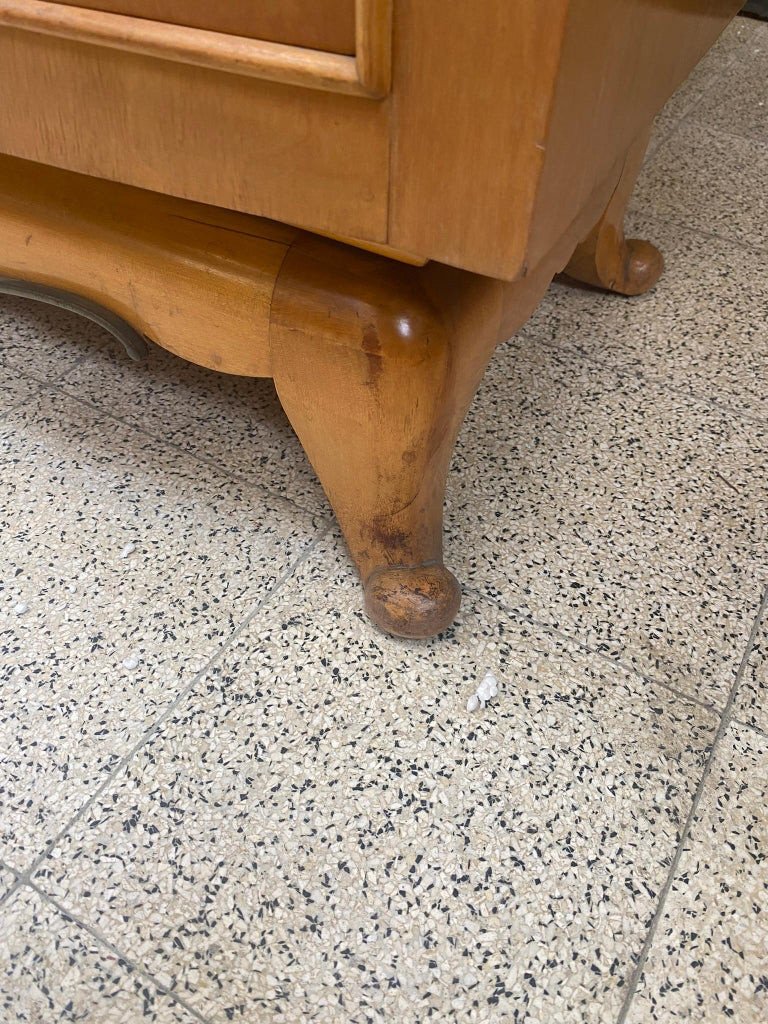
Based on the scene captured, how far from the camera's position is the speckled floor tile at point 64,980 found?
0.51 meters

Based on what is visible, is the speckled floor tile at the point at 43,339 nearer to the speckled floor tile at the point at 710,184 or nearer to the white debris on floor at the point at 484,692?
the white debris on floor at the point at 484,692

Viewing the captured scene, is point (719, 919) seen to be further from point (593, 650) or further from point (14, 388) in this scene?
point (14, 388)

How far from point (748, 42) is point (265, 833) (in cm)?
176

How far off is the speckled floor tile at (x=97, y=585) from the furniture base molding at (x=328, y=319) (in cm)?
13

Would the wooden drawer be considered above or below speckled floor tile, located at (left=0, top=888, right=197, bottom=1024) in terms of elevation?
above

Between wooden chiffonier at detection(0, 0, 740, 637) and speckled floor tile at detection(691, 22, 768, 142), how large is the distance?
2.63 ft

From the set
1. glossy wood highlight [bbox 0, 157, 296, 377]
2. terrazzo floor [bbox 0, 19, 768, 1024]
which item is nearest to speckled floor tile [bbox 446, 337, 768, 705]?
terrazzo floor [bbox 0, 19, 768, 1024]

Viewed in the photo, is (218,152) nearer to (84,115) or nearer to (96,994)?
(84,115)

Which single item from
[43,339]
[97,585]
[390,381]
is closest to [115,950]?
[97,585]

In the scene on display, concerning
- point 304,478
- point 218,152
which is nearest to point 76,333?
point 304,478

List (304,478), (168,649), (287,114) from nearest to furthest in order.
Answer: (287,114)
(168,649)
(304,478)

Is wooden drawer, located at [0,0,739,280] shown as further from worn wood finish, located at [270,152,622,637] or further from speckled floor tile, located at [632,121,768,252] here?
speckled floor tile, located at [632,121,768,252]

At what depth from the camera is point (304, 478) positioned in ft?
2.73

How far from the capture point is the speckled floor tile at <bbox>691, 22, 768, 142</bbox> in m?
1.42
